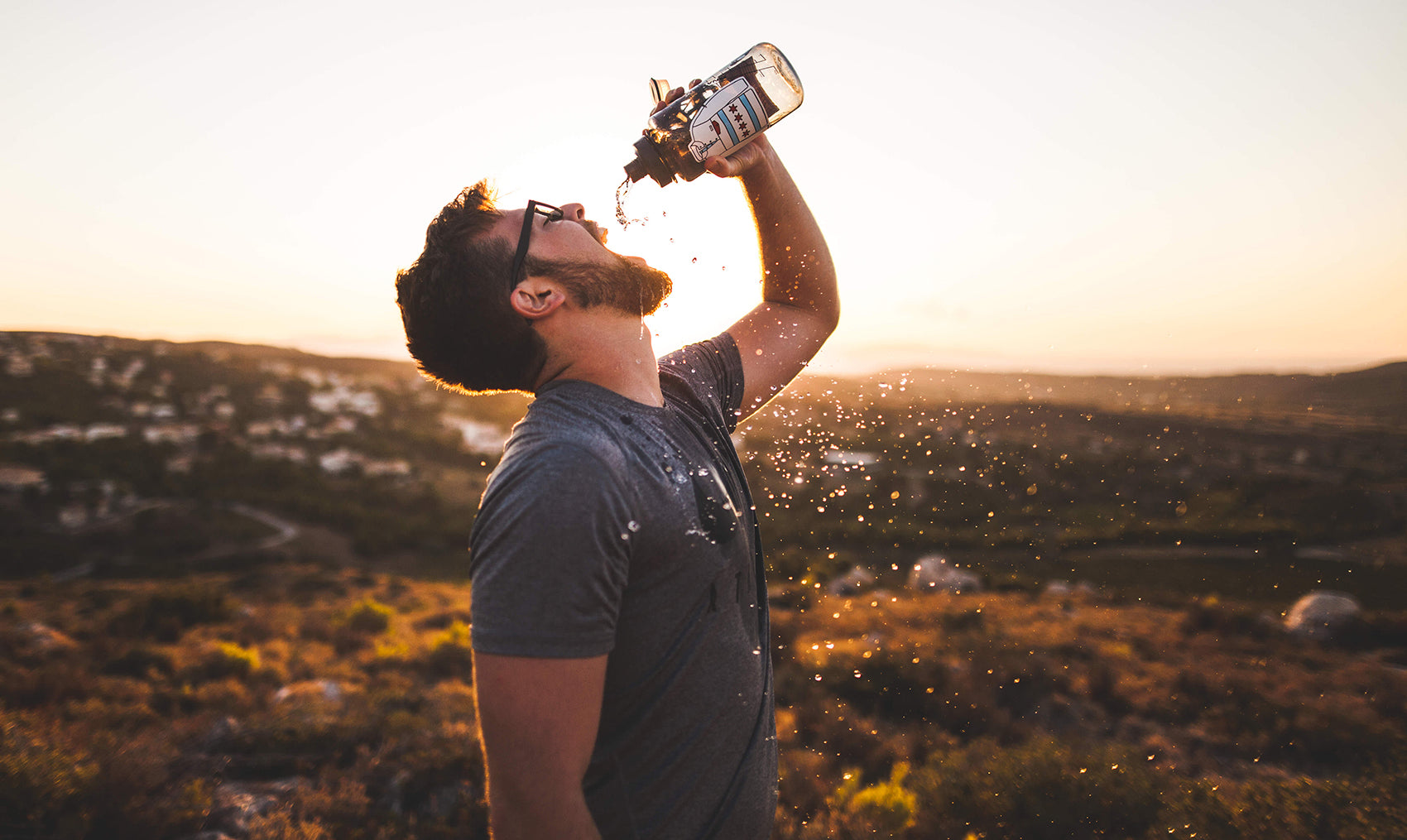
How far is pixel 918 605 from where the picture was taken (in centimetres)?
1496

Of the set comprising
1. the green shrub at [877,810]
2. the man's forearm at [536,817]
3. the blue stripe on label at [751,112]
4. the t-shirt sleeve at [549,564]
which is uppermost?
the blue stripe on label at [751,112]

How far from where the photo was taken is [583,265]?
6.18ft

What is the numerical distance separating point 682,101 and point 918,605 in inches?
590

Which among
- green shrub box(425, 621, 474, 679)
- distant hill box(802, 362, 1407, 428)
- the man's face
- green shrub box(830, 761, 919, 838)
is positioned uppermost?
the man's face

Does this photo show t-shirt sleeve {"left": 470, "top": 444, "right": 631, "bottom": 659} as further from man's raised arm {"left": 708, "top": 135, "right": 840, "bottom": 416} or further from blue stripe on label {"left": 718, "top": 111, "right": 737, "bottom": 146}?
blue stripe on label {"left": 718, "top": 111, "right": 737, "bottom": 146}

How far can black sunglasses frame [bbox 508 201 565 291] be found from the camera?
1.86 meters

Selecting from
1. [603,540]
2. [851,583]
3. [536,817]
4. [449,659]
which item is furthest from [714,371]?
[851,583]

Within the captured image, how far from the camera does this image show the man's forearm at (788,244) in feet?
8.14

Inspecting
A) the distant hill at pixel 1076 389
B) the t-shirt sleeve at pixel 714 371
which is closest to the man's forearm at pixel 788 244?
Result: the t-shirt sleeve at pixel 714 371

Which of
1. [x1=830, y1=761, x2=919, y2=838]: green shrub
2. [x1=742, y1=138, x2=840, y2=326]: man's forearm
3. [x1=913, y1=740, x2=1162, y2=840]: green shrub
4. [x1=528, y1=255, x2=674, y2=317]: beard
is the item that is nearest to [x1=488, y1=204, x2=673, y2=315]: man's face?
[x1=528, y1=255, x2=674, y2=317]: beard

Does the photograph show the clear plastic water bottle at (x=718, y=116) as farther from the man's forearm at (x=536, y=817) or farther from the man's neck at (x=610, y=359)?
the man's forearm at (x=536, y=817)

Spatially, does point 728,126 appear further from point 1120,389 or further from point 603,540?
point 1120,389

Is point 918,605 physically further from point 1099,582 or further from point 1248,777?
point 1099,582

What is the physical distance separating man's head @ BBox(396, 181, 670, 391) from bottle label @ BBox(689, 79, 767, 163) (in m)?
0.88
